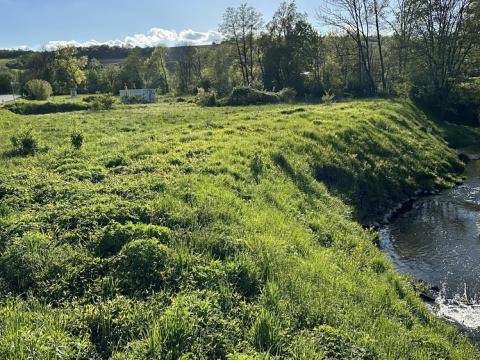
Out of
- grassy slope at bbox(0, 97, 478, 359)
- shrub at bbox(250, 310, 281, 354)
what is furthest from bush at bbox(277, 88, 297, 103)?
shrub at bbox(250, 310, 281, 354)

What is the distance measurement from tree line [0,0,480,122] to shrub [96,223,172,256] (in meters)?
42.6

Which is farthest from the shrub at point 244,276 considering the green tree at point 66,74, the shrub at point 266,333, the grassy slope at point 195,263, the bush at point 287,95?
the green tree at point 66,74

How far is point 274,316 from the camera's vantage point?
6.98m

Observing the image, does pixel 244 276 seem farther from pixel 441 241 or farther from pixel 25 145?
pixel 25 145

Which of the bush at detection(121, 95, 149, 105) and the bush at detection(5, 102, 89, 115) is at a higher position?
the bush at detection(121, 95, 149, 105)

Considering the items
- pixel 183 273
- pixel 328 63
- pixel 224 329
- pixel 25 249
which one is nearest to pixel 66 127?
pixel 25 249

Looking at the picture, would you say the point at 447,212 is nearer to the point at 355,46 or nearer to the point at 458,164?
the point at 458,164

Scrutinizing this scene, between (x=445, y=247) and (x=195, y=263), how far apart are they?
11.1 m

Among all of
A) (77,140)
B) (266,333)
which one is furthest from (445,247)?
(77,140)

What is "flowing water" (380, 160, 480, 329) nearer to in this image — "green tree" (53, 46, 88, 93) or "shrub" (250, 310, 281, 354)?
"shrub" (250, 310, 281, 354)

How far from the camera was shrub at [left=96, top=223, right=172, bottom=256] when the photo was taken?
870 cm

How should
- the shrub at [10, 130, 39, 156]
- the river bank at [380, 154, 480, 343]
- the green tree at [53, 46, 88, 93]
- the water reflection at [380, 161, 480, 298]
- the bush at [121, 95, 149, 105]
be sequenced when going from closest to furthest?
1. the river bank at [380, 154, 480, 343]
2. the water reflection at [380, 161, 480, 298]
3. the shrub at [10, 130, 39, 156]
4. the bush at [121, 95, 149, 105]
5. the green tree at [53, 46, 88, 93]

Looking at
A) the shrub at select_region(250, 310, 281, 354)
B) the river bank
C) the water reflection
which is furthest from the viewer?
the water reflection

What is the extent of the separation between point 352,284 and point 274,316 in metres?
3.13
